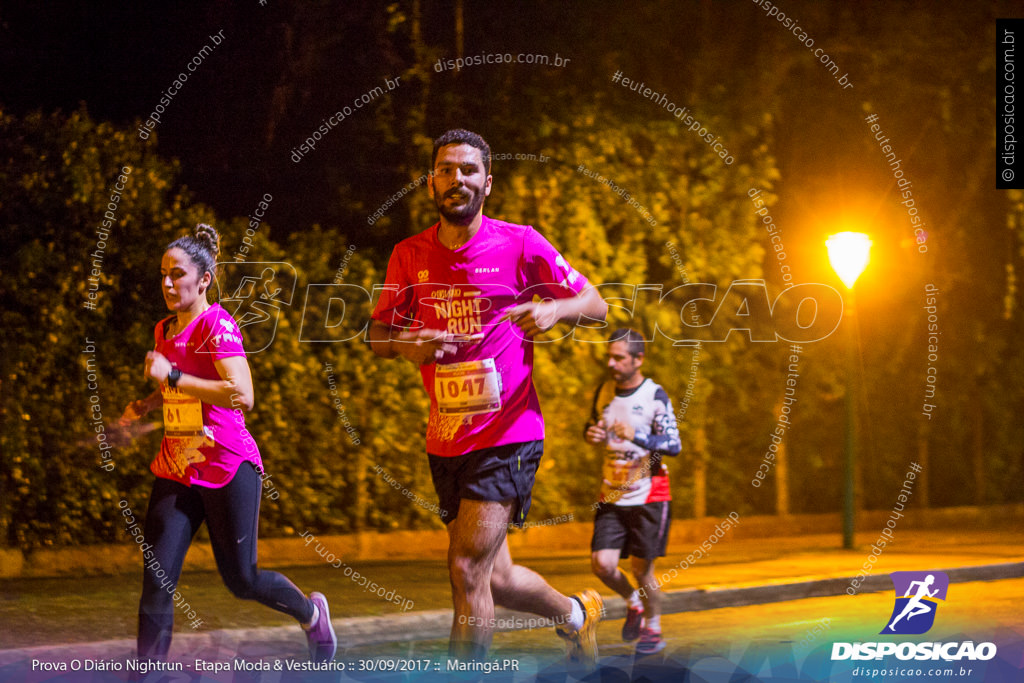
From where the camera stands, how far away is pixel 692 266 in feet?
41.4

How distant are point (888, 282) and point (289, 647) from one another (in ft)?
33.9

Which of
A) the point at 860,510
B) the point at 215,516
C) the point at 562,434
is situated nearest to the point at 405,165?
the point at 562,434

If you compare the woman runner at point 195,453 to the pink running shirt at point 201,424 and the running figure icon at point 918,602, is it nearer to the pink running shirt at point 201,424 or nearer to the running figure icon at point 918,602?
the pink running shirt at point 201,424

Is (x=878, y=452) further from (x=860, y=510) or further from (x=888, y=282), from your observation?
(x=888, y=282)

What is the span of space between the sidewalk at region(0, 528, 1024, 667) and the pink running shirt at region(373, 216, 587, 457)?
2.45m

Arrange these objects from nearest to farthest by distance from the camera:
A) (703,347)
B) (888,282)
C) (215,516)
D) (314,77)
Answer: (215,516), (314,77), (703,347), (888,282)

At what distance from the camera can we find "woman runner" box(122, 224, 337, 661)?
4.99 m

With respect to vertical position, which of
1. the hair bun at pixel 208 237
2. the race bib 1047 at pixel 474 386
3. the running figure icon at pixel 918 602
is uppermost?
the hair bun at pixel 208 237

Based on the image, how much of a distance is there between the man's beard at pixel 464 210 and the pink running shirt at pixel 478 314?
0.10 meters

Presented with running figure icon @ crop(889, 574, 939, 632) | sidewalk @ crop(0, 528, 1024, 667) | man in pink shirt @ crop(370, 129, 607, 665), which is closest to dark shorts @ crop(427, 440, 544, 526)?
man in pink shirt @ crop(370, 129, 607, 665)

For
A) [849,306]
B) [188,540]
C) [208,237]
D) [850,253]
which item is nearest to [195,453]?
[188,540]

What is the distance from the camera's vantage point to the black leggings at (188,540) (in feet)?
16.3

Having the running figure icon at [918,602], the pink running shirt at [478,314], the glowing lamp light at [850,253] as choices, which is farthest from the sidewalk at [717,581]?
the glowing lamp light at [850,253]

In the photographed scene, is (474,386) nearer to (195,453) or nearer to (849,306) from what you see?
(195,453)
